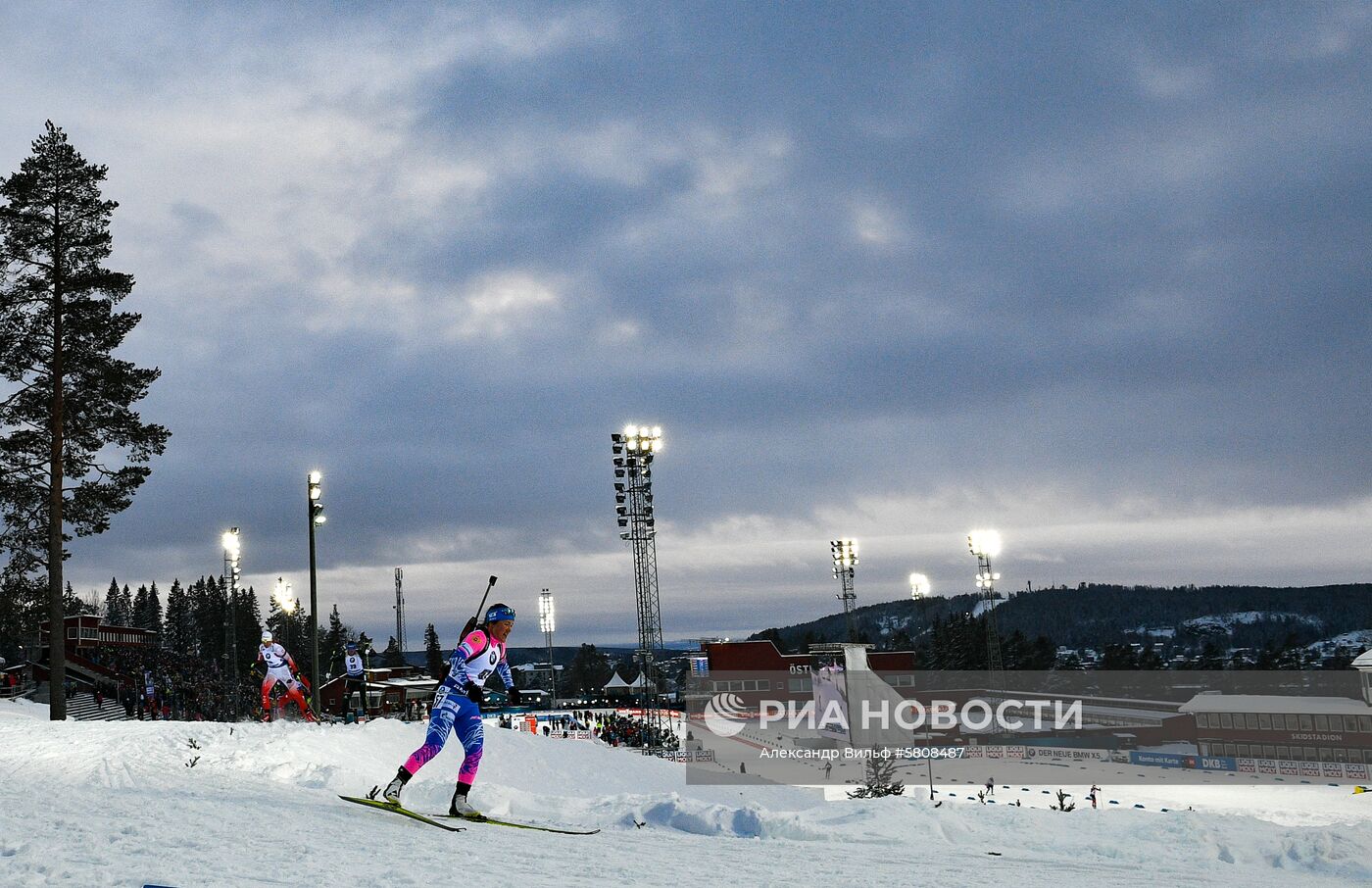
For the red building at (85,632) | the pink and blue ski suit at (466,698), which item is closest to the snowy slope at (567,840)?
the pink and blue ski suit at (466,698)

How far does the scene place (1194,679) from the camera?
259 feet

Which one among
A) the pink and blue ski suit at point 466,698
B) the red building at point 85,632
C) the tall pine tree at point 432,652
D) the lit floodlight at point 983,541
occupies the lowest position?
the tall pine tree at point 432,652

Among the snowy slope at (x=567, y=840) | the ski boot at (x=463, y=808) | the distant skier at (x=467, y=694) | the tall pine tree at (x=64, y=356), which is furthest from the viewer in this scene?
the tall pine tree at (x=64, y=356)

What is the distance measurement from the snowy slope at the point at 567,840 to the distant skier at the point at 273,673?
7990 mm

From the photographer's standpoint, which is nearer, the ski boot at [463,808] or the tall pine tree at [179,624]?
the ski boot at [463,808]

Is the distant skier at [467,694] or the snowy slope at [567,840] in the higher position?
the distant skier at [467,694]

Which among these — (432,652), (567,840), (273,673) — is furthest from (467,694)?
(432,652)

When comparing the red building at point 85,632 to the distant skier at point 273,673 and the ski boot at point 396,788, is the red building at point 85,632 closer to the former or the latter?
the distant skier at point 273,673

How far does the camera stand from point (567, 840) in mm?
8430

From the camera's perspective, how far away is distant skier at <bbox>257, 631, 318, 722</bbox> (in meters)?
21.6

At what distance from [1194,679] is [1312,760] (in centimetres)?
3492

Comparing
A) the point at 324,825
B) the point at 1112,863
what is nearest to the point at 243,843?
the point at 324,825

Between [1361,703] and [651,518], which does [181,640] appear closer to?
[651,518]

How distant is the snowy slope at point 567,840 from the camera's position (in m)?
6.40
